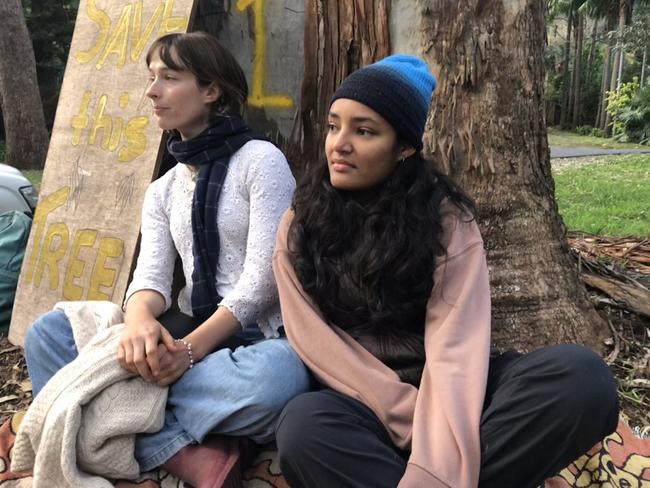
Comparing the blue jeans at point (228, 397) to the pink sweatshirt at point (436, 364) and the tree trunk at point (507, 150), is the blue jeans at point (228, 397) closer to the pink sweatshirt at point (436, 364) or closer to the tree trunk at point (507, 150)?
the pink sweatshirt at point (436, 364)

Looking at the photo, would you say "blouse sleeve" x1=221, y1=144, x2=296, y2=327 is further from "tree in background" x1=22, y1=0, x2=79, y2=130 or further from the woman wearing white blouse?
"tree in background" x1=22, y1=0, x2=79, y2=130

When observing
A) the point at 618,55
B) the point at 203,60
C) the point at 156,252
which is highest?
the point at 618,55

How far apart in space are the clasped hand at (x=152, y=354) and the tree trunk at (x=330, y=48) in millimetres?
1272

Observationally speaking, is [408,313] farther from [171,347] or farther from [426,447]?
[171,347]

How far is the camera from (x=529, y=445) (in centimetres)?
187

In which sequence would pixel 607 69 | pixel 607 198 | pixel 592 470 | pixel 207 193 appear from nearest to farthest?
pixel 592 470, pixel 207 193, pixel 607 198, pixel 607 69

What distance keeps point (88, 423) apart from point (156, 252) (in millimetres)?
748

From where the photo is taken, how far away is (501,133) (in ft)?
9.30

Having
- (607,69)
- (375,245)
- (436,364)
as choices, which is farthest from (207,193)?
(607,69)

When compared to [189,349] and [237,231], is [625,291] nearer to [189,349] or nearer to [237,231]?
[237,231]

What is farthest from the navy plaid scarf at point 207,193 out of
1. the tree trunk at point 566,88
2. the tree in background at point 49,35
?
the tree trunk at point 566,88

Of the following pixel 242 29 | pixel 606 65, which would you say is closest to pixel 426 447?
pixel 242 29

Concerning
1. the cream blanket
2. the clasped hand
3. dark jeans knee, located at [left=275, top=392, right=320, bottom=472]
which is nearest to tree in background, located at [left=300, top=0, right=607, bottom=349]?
dark jeans knee, located at [left=275, top=392, right=320, bottom=472]

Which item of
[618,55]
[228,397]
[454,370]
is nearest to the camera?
[454,370]
